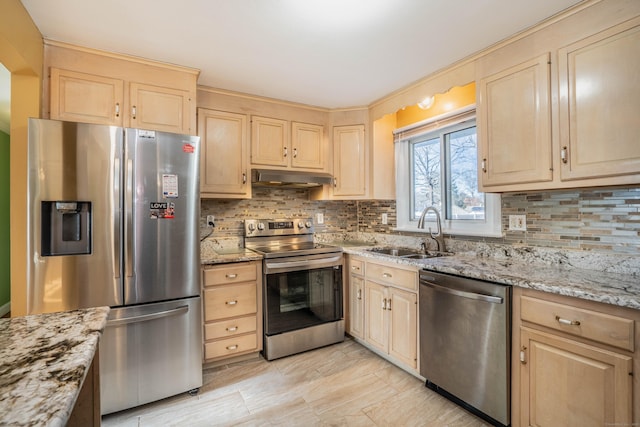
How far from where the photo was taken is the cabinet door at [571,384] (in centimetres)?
127

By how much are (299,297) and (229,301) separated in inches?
22.8

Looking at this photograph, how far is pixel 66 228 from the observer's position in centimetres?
175

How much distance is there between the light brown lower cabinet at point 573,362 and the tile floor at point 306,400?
1.47ft

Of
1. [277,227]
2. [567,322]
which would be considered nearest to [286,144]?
[277,227]

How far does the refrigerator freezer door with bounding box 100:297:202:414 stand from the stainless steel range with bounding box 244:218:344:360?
0.60 metres

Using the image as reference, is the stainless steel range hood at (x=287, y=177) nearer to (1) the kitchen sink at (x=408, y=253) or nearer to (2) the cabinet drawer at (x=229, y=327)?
(1) the kitchen sink at (x=408, y=253)

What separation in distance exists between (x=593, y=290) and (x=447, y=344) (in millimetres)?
853

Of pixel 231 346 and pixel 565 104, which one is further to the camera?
pixel 231 346

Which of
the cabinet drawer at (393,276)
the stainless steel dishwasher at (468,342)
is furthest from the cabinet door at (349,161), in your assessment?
the stainless steel dishwasher at (468,342)

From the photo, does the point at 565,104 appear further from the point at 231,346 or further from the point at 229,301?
the point at 231,346

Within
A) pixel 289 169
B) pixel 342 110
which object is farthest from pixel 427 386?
pixel 342 110

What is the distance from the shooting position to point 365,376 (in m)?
2.29

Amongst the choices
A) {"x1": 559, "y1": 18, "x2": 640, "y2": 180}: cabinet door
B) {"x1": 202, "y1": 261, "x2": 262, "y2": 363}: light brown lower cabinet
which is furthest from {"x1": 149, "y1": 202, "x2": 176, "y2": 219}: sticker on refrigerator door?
{"x1": 559, "y1": 18, "x2": 640, "y2": 180}: cabinet door

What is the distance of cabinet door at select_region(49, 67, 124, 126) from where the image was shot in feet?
6.36
